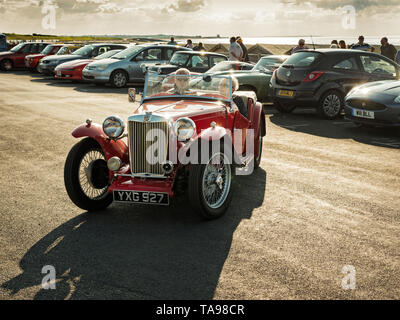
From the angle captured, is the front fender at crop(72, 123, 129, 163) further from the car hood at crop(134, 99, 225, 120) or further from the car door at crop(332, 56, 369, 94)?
the car door at crop(332, 56, 369, 94)

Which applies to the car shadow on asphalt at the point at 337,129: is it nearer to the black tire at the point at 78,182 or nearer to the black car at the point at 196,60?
the black car at the point at 196,60

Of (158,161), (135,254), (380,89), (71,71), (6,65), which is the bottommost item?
(135,254)

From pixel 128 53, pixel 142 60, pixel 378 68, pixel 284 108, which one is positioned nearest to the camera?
pixel 378 68

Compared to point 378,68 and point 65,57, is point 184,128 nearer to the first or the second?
point 378,68

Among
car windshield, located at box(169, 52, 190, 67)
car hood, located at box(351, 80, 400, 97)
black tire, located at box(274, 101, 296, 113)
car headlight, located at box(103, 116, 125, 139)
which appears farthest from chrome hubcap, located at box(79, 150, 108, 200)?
car windshield, located at box(169, 52, 190, 67)

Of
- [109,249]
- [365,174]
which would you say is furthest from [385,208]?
[109,249]

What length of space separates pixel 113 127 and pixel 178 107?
0.90 metres

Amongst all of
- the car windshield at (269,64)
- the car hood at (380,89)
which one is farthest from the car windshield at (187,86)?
the car windshield at (269,64)

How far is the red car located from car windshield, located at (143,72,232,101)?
22.7 metres

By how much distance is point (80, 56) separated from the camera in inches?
949

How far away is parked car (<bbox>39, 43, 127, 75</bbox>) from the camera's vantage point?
24.2m

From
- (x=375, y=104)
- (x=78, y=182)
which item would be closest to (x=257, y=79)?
(x=375, y=104)

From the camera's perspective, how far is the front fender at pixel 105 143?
5.73 m

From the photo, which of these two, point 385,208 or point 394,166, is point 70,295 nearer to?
point 385,208
